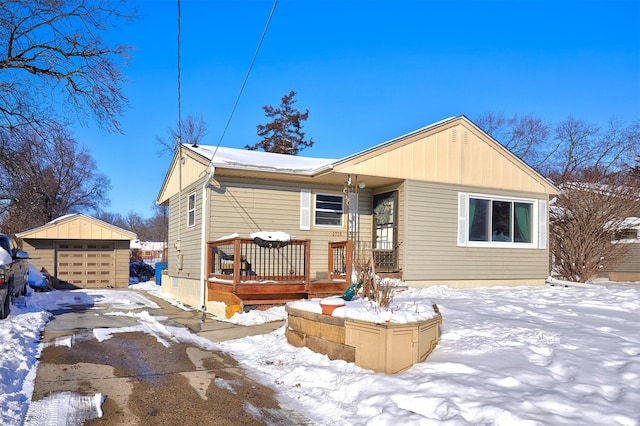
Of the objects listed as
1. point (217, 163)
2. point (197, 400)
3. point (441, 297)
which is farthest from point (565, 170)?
point (197, 400)

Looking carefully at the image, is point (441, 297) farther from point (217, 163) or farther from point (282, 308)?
point (217, 163)

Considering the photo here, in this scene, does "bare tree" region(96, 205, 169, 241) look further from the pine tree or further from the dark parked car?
the dark parked car

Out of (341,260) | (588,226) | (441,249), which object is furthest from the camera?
(588,226)

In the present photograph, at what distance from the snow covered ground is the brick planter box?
120 millimetres

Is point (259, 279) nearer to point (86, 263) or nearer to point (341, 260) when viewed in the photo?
point (341, 260)

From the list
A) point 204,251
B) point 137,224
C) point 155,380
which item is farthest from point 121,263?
point 137,224

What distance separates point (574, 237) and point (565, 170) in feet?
64.4

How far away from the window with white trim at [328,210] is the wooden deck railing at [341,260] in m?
0.84

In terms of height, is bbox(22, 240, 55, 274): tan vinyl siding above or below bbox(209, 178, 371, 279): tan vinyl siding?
below

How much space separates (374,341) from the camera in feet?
17.9

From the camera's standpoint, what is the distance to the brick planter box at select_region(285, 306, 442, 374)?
534cm

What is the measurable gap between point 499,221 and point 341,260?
4.77 meters

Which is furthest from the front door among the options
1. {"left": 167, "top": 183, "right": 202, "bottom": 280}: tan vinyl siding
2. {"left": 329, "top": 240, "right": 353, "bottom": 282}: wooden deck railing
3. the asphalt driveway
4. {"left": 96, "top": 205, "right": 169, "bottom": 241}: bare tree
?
{"left": 96, "top": 205, "right": 169, "bottom": 241}: bare tree

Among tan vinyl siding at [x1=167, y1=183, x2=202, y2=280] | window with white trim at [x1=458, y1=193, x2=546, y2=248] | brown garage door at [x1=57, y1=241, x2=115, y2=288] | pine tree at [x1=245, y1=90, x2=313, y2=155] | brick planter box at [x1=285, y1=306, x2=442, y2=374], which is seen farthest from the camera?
pine tree at [x1=245, y1=90, x2=313, y2=155]
